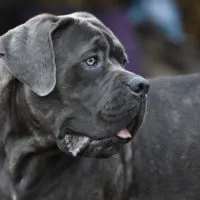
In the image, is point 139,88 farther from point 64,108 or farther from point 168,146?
point 168,146

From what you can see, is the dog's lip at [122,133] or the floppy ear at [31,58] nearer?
the floppy ear at [31,58]

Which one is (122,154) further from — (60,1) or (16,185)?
(60,1)

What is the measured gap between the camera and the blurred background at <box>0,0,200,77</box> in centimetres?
1192

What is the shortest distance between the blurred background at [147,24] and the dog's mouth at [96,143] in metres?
5.79

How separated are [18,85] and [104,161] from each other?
814 mm

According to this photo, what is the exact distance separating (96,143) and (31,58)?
69 centimetres

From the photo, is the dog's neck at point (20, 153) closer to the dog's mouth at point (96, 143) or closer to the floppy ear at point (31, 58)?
the dog's mouth at point (96, 143)

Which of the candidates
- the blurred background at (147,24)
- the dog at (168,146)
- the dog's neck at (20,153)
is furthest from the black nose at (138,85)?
the blurred background at (147,24)

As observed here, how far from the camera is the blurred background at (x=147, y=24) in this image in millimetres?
11922

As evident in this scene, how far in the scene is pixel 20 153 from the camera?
6.30 metres

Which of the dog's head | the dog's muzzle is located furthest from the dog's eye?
the dog's muzzle

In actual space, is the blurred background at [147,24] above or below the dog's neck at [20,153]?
below

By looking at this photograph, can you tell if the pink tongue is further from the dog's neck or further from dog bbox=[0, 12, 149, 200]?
the dog's neck

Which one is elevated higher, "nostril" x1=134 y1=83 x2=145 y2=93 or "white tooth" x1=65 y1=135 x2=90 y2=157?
"nostril" x1=134 y1=83 x2=145 y2=93
